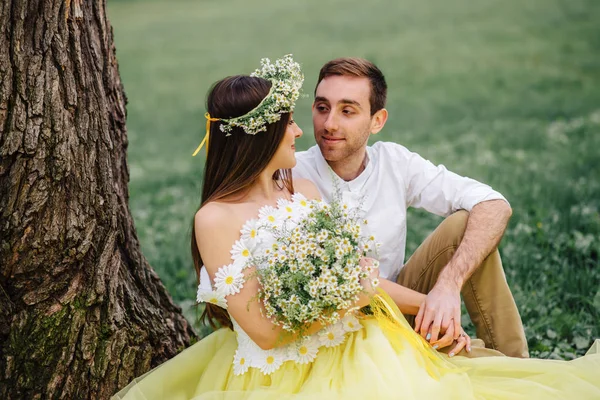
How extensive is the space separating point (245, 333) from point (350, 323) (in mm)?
497

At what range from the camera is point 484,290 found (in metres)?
3.79

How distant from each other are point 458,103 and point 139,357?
34.1 feet

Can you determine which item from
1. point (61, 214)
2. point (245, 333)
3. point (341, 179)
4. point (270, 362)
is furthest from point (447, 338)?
point (61, 214)

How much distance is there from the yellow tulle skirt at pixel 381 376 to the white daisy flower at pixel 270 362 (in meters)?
0.03

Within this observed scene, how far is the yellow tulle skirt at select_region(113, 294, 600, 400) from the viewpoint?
288 centimetres

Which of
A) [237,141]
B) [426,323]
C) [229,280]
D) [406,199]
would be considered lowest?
[426,323]

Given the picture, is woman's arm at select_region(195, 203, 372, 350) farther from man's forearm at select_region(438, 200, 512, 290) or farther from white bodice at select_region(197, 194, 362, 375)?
man's forearm at select_region(438, 200, 512, 290)

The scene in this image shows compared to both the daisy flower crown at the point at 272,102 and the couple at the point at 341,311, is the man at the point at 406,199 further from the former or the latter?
the daisy flower crown at the point at 272,102

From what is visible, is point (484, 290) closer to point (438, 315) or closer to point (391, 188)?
point (438, 315)

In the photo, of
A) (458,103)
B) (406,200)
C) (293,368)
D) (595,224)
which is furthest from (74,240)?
(458,103)

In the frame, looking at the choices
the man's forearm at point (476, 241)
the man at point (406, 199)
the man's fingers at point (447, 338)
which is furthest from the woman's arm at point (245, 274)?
the man at point (406, 199)

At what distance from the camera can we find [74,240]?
10.5 feet

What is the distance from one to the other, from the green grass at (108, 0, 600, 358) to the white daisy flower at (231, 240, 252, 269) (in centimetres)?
207

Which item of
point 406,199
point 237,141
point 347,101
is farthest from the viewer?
point 406,199
